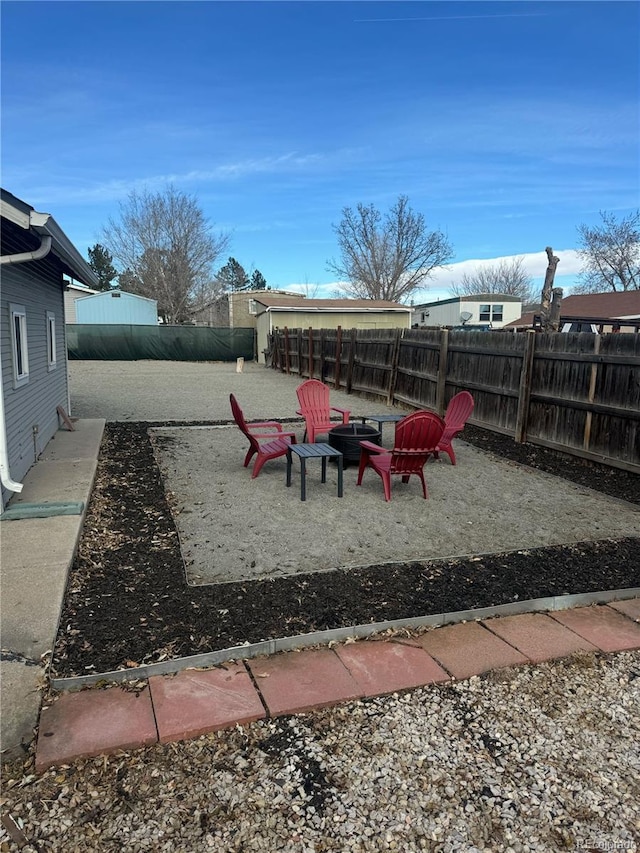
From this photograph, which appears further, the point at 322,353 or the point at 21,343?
the point at 322,353

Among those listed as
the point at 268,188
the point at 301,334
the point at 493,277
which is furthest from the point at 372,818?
the point at 493,277

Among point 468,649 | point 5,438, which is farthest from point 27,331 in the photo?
point 468,649

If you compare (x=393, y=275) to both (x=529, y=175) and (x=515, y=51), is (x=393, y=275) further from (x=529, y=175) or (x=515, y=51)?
(x=515, y=51)

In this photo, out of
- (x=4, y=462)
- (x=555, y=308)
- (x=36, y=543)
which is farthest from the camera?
(x=555, y=308)

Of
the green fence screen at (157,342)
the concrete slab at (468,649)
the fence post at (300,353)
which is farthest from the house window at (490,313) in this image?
the concrete slab at (468,649)

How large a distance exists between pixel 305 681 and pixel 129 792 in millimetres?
822

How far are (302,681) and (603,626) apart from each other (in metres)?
1.70

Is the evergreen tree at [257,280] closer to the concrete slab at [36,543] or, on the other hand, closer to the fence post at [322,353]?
the fence post at [322,353]

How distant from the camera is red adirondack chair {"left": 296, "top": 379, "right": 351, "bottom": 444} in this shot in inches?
279

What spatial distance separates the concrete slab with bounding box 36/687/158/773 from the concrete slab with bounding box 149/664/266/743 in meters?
0.05

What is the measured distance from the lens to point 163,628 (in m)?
2.75

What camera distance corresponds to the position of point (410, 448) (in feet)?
16.5

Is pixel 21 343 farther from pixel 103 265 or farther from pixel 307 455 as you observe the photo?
pixel 103 265

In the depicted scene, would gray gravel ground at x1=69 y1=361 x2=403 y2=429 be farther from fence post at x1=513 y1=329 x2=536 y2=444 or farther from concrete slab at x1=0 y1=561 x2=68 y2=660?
concrete slab at x1=0 y1=561 x2=68 y2=660
